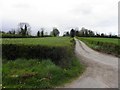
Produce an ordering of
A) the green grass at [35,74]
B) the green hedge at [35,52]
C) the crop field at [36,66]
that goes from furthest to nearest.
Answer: the green hedge at [35,52]
the crop field at [36,66]
the green grass at [35,74]

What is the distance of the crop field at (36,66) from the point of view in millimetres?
12102

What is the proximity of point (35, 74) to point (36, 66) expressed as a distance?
1259mm

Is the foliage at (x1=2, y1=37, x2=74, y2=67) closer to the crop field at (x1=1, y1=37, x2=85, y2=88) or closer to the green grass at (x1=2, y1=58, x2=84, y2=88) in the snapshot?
the crop field at (x1=1, y1=37, x2=85, y2=88)

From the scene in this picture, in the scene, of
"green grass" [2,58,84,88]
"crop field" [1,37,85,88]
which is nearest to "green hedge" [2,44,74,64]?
"crop field" [1,37,85,88]

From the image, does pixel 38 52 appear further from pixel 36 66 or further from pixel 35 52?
pixel 36 66

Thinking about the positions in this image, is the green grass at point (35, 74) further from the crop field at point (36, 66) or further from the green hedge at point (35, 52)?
the green hedge at point (35, 52)

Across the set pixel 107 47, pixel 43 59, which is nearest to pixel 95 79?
pixel 43 59

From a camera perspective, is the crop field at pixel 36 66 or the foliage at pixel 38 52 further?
the foliage at pixel 38 52

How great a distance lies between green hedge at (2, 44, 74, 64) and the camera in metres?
14.8

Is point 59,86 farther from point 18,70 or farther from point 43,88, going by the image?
point 18,70

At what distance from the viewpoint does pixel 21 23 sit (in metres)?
71.4

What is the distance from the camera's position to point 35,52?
1505 cm

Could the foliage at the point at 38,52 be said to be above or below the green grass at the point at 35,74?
above

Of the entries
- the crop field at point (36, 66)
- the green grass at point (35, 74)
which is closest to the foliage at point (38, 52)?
the crop field at point (36, 66)
